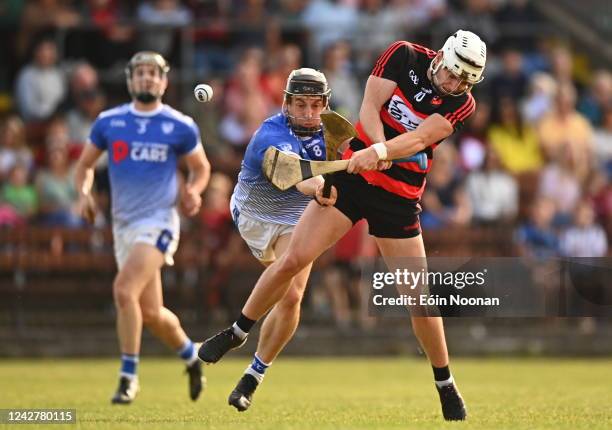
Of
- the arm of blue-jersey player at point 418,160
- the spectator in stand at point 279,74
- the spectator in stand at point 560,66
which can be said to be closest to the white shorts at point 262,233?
the arm of blue-jersey player at point 418,160

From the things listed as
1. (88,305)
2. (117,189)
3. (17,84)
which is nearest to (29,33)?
(17,84)

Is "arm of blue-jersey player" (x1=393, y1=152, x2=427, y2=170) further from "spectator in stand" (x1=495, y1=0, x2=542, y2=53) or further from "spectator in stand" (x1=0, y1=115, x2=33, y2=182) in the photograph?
"spectator in stand" (x1=495, y1=0, x2=542, y2=53)

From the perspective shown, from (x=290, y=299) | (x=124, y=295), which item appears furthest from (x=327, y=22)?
(x=290, y=299)

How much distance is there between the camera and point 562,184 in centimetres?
1933

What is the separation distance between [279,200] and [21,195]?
849cm

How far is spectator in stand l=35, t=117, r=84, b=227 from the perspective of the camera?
57.8 feet

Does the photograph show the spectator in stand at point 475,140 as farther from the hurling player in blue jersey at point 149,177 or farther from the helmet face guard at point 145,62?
the helmet face guard at point 145,62

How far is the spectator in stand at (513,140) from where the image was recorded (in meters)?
19.8

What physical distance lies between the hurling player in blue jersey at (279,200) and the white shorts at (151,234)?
1499 millimetres

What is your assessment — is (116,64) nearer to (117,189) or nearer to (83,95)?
(83,95)

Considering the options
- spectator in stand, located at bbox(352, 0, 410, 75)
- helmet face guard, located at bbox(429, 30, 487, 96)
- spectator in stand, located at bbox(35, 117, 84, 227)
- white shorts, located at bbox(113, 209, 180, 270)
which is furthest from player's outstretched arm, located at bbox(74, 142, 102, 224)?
spectator in stand, located at bbox(352, 0, 410, 75)

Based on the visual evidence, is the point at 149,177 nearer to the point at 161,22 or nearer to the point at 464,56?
the point at 464,56

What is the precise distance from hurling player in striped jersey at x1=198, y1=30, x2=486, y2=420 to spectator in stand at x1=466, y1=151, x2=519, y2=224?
9.68 meters

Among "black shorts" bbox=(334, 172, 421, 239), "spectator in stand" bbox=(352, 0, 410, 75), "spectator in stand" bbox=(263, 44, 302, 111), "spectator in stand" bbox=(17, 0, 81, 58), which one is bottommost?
"black shorts" bbox=(334, 172, 421, 239)
